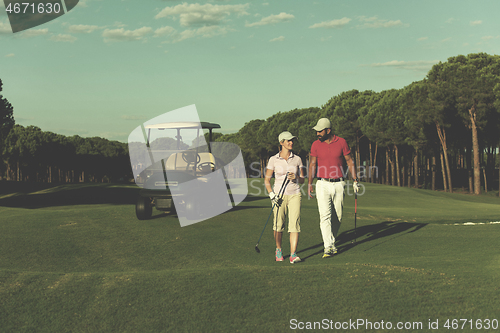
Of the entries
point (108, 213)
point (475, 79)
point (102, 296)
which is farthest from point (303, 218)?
point (475, 79)

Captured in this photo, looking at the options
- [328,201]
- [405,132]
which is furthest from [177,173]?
[405,132]

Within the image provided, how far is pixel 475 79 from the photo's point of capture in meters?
39.3

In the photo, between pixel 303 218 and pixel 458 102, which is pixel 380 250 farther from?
pixel 458 102

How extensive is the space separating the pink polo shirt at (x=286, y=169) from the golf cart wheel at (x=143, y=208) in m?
7.52

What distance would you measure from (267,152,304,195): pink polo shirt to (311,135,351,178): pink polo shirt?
646mm

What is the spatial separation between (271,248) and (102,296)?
5.24 m

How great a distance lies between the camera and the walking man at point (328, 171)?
9.17 m

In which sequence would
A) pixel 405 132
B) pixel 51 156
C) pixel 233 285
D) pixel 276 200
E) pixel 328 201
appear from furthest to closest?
pixel 51 156 < pixel 405 132 < pixel 328 201 < pixel 276 200 < pixel 233 285

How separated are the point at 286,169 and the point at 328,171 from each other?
1022mm
